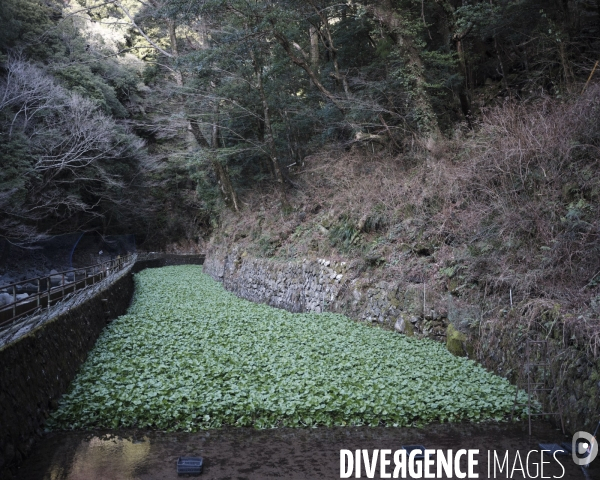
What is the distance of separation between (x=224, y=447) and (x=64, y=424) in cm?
217

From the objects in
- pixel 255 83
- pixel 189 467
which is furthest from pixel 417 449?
pixel 255 83

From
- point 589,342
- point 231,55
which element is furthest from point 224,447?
point 231,55

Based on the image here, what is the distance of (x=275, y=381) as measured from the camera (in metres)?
7.16

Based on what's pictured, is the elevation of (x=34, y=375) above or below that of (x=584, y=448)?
above

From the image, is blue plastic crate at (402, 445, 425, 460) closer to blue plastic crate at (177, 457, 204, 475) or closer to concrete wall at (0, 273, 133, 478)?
blue plastic crate at (177, 457, 204, 475)

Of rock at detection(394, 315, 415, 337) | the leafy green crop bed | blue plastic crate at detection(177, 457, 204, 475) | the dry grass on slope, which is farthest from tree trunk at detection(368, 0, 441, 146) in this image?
blue plastic crate at detection(177, 457, 204, 475)

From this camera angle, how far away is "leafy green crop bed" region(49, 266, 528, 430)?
19.9 ft

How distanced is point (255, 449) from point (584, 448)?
3.52 meters

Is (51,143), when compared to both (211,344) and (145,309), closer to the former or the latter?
(145,309)

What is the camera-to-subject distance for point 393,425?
5.93m

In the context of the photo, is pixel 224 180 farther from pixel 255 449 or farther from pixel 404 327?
pixel 255 449

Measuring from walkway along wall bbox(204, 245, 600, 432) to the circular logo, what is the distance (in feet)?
0.41

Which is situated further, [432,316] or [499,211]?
[432,316]

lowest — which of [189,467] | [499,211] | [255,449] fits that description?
[255,449]
